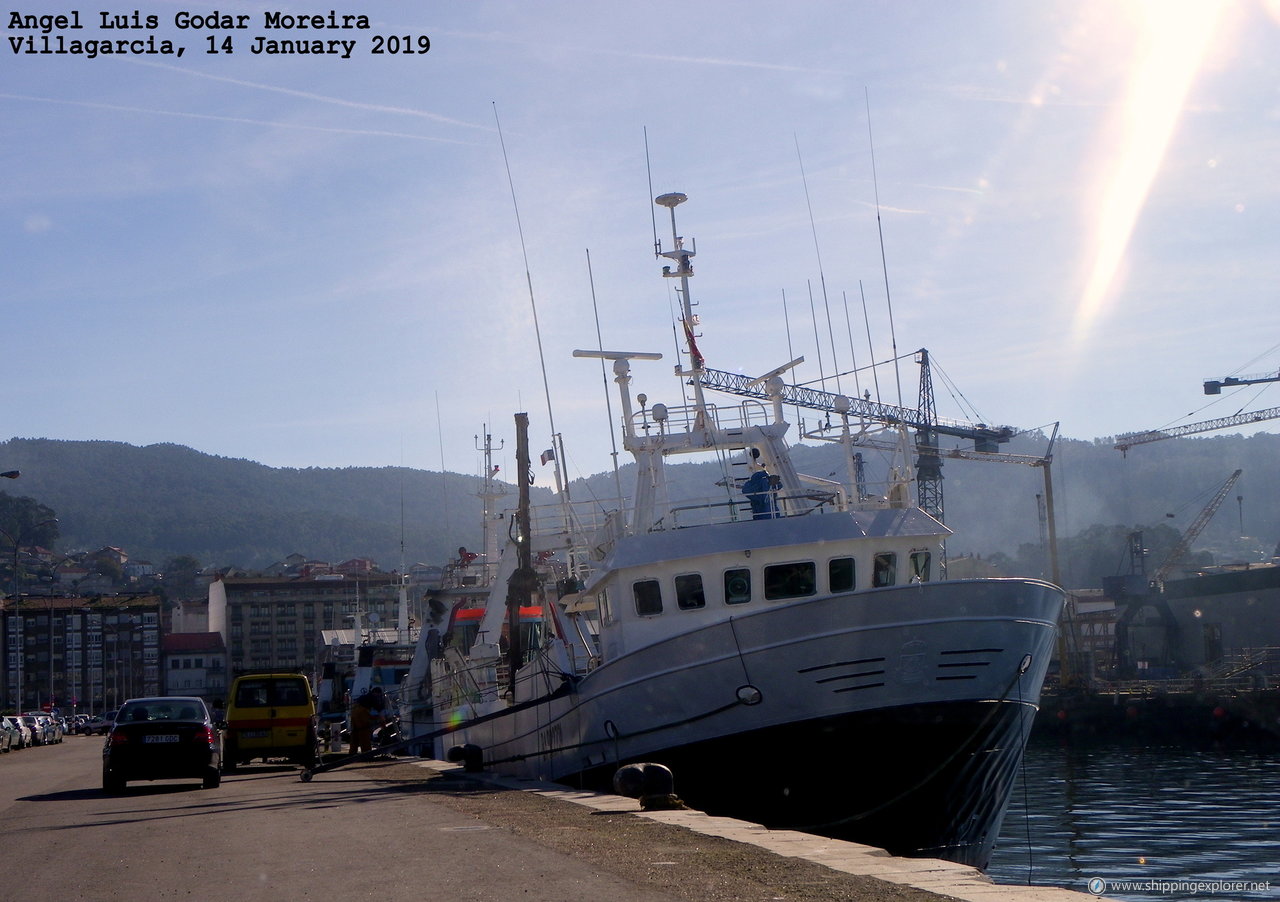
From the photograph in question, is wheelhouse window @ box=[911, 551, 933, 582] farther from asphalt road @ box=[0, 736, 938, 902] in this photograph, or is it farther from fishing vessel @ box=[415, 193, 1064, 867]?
asphalt road @ box=[0, 736, 938, 902]

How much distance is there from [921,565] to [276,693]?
491 inches

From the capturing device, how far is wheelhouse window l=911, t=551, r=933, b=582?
1925 cm

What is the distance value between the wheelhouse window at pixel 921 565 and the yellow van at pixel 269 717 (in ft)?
38.2

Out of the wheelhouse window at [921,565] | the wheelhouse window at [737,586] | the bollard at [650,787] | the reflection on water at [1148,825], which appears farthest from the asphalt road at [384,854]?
the wheelhouse window at [921,565]

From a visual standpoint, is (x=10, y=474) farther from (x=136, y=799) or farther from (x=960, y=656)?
(x=960, y=656)

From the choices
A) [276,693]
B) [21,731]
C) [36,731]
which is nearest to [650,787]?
[276,693]

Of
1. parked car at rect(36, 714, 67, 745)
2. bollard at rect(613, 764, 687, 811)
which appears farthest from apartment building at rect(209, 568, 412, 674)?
bollard at rect(613, 764, 687, 811)

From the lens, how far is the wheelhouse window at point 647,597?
19375 millimetres

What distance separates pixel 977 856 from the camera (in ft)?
57.3

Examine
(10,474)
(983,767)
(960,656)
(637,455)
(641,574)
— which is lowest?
(983,767)

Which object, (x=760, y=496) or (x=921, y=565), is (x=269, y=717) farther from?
(x=921, y=565)

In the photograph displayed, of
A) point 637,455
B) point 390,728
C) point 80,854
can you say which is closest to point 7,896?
point 80,854

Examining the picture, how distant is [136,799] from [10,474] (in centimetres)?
2777

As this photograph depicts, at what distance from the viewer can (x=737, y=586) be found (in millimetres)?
18844
